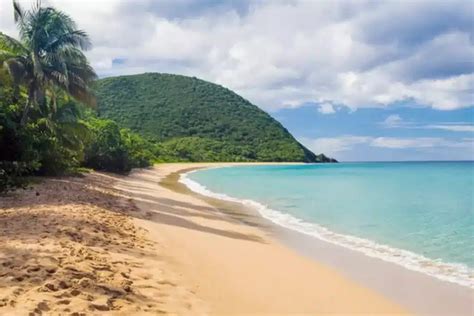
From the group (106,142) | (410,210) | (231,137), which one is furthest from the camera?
(231,137)

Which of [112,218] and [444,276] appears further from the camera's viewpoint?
[112,218]

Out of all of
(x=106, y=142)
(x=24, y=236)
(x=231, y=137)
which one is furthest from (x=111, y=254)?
(x=231, y=137)

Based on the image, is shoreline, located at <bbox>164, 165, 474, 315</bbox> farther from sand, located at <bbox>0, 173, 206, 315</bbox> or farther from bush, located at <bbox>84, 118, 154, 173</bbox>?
bush, located at <bbox>84, 118, 154, 173</bbox>

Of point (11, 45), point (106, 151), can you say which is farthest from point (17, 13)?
point (106, 151)

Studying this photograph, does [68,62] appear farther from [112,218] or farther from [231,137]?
[231,137]

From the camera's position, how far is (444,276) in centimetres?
854

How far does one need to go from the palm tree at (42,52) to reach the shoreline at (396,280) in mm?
13296

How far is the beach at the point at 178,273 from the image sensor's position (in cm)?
538

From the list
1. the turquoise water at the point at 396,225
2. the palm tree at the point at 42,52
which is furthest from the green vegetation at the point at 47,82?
the turquoise water at the point at 396,225

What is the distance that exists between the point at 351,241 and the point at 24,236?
310 inches

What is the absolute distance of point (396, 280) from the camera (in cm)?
819

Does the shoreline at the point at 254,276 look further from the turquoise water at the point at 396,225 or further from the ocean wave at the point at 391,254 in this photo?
the turquoise water at the point at 396,225

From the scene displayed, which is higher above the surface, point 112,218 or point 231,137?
point 231,137

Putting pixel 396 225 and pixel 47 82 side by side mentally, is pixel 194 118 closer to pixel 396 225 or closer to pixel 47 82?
pixel 47 82
